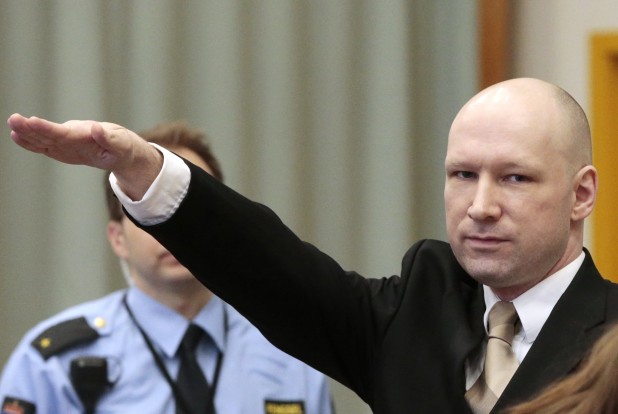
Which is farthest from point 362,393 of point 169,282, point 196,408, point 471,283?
point 169,282

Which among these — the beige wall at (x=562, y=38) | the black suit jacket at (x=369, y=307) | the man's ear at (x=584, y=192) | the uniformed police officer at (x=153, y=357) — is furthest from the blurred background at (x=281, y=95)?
the man's ear at (x=584, y=192)

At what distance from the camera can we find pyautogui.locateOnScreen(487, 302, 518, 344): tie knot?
1.73 m

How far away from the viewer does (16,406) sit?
2.52 meters

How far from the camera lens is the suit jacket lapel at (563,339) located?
1.64 meters

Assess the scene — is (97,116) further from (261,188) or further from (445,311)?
(445,311)

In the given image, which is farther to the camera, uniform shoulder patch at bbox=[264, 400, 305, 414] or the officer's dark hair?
the officer's dark hair

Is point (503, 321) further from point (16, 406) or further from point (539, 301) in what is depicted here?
point (16, 406)

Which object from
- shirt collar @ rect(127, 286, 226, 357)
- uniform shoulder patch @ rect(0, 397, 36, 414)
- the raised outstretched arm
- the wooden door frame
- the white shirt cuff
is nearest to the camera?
the raised outstretched arm

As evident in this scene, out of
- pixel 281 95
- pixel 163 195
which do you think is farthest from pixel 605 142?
pixel 163 195

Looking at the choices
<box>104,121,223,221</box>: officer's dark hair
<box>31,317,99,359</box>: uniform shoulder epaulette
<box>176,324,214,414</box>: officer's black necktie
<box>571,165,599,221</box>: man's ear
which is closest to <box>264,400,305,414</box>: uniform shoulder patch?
<box>176,324,214,414</box>: officer's black necktie

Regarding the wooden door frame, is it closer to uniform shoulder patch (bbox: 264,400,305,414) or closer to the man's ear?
uniform shoulder patch (bbox: 264,400,305,414)

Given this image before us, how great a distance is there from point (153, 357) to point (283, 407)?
0.31 metres

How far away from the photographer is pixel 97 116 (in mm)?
3354

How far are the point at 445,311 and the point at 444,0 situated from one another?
6.82 ft
